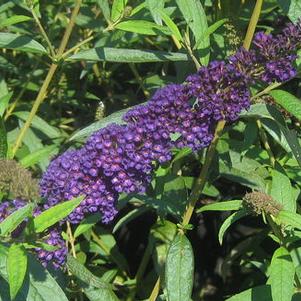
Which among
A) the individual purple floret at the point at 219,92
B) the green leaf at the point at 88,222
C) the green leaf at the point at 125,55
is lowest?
the green leaf at the point at 88,222

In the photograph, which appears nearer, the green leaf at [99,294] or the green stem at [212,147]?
the green stem at [212,147]

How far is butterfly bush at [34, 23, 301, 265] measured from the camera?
7.37 ft

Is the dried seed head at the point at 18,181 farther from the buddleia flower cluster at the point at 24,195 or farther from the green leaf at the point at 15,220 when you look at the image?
the green leaf at the point at 15,220

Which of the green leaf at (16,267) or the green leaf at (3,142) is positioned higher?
the green leaf at (16,267)

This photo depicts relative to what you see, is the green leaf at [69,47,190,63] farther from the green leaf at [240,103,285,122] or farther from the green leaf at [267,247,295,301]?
the green leaf at [267,247,295,301]

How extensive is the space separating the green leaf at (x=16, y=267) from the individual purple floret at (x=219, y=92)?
78cm

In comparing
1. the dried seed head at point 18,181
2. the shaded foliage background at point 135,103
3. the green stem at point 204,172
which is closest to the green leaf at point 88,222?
the shaded foliage background at point 135,103

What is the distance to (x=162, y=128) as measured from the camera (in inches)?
89.1

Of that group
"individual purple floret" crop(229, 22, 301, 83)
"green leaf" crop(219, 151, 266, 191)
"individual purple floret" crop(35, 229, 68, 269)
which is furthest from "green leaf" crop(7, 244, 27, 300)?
"green leaf" crop(219, 151, 266, 191)

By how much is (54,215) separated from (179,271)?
0.58 m

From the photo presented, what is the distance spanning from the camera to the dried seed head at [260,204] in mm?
2191

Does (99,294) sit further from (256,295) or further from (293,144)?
(293,144)

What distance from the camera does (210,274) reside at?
13.0ft

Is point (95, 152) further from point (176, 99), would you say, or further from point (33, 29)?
point (33, 29)
